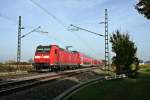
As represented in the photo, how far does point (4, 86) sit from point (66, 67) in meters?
31.4

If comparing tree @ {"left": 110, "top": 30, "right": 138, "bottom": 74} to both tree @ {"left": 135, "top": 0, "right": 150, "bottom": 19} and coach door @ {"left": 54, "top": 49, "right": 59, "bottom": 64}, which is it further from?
tree @ {"left": 135, "top": 0, "right": 150, "bottom": 19}

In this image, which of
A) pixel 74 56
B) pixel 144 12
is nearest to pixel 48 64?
pixel 74 56

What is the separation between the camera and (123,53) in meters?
36.0

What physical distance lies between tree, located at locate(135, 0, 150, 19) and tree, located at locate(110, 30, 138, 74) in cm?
1642

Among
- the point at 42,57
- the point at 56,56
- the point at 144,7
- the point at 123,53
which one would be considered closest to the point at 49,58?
the point at 42,57

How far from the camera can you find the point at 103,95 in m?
19.2

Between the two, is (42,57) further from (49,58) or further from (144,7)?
(144,7)

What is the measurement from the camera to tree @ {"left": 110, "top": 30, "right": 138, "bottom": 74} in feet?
118

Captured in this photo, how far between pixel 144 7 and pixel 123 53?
17229mm

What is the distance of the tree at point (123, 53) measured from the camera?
118ft

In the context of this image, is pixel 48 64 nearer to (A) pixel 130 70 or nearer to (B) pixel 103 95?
(A) pixel 130 70

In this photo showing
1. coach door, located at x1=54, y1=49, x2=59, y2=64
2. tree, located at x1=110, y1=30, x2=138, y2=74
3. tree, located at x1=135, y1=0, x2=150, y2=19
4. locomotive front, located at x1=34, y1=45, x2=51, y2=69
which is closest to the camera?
tree, located at x1=135, y1=0, x2=150, y2=19

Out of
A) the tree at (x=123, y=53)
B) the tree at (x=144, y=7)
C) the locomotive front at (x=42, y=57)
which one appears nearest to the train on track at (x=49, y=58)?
the locomotive front at (x=42, y=57)

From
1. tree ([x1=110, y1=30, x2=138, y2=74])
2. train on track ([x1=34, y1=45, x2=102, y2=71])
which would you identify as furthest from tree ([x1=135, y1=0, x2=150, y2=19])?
train on track ([x1=34, y1=45, x2=102, y2=71])
